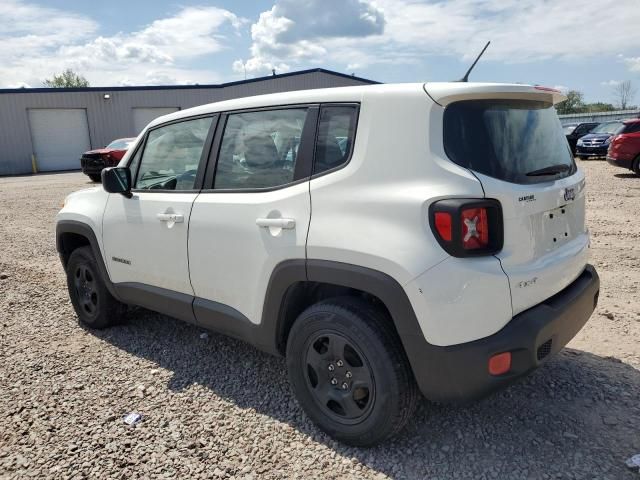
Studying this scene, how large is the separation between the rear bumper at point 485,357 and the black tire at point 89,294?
9.80 ft

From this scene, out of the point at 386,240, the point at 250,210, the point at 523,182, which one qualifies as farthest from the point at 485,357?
the point at 250,210

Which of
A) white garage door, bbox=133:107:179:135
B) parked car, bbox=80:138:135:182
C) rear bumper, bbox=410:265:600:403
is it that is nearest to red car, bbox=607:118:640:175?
rear bumper, bbox=410:265:600:403

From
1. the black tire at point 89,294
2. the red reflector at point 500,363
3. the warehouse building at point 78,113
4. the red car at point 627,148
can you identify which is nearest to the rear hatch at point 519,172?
the red reflector at point 500,363

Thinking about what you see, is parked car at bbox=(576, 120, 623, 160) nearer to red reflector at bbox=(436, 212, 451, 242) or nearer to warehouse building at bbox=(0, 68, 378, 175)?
warehouse building at bbox=(0, 68, 378, 175)

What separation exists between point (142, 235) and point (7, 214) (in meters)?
10.2

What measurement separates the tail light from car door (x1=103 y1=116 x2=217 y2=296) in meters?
1.74

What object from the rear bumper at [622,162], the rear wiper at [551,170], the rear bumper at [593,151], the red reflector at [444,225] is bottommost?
the rear bumper at [593,151]

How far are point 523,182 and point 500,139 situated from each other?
0.23 metres

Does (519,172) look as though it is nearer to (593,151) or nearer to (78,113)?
(593,151)

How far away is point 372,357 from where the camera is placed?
2.45 m

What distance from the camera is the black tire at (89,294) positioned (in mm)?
4332

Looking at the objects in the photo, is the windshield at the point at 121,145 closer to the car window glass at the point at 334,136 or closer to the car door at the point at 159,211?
the car door at the point at 159,211

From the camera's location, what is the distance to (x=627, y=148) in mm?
13344

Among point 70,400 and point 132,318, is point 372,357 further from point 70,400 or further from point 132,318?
point 132,318
